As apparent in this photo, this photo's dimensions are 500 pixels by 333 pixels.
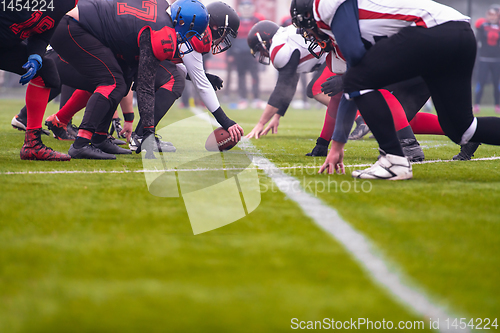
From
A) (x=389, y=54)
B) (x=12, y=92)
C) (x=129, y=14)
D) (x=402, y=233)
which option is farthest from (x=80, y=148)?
(x=12, y=92)

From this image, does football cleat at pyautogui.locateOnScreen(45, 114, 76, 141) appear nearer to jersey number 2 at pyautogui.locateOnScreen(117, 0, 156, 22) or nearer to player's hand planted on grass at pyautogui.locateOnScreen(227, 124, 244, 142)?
jersey number 2 at pyautogui.locateOnScreen(117, 0, 156, 22)

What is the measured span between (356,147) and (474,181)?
2.22m

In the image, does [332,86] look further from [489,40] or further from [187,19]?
[489,40]

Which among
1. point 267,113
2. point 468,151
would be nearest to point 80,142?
point 267,113

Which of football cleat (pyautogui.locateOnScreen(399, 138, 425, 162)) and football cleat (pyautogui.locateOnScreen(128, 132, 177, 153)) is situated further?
football cleat (pyautogui.locateOnScreen(128, 132, 177, 153))

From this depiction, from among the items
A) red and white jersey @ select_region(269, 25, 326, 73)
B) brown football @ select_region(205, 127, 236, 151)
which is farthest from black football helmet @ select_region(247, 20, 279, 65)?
brown football @ select_region(205, 127, 236, 151)

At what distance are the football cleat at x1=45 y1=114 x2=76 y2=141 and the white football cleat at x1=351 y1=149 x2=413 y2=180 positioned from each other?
131 inches

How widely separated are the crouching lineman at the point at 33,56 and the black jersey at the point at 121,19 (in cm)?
40

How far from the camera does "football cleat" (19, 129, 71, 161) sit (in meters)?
3.43

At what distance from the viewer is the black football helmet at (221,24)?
446 cm

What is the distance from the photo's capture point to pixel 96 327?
102 centimetres

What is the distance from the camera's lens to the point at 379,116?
109 inches

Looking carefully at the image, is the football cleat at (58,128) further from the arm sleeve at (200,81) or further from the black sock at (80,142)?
the arm sleeve at (200,81)

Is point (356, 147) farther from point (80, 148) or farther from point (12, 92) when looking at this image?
point (12, 92)
